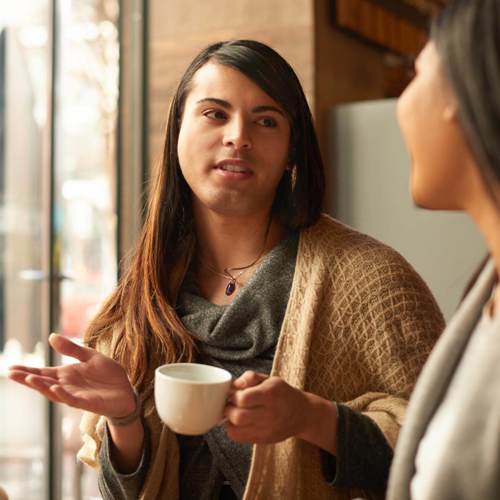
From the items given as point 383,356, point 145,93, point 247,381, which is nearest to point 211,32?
point 145,93

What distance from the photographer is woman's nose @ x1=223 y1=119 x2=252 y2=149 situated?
145 cm

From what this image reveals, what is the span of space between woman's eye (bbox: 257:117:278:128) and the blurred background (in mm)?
1203

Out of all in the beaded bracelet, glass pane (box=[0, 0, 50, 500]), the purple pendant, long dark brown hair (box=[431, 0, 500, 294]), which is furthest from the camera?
glass pane (box=[0, 0, 50, 500])

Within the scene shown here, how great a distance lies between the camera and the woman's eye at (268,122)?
1.50 metres

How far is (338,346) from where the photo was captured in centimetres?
146

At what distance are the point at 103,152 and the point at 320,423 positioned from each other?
7.92 feet

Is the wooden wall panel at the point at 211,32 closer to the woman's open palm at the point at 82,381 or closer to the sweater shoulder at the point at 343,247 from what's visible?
the sweater shoulder at the point at 343,247

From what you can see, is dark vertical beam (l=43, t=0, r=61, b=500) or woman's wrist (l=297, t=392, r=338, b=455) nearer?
woman's wrist (l=297, t=392, r=338, b=455)

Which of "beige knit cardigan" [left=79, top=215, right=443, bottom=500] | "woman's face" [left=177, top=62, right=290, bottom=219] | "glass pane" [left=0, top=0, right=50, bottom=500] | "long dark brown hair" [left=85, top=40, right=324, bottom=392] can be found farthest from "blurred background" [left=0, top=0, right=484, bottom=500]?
"beige knit cardigan" [left=79, top=215, right=443, bottom=500]

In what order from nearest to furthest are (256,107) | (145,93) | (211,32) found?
(256,107)
(211,32)
(145,93)

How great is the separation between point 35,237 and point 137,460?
1.70 meters

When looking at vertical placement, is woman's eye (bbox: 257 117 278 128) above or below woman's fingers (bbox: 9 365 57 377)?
above

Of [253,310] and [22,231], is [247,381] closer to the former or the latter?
[253,310]

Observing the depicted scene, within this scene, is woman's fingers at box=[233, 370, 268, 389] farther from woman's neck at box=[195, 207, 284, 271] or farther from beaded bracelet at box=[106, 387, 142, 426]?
woman's neck at box=[195, 207, 284, 271]
